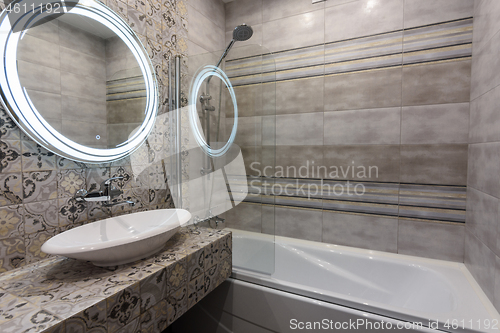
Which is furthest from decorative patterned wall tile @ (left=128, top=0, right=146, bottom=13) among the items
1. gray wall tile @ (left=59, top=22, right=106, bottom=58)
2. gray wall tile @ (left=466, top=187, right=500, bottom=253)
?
gray wall tile @ (left=466, top=187, right=500, bottom=253)

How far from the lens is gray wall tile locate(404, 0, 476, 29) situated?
1675 millimetres

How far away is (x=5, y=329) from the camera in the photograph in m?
0.67

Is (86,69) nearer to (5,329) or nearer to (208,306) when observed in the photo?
(5,329)

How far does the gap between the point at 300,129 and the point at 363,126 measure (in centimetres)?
50

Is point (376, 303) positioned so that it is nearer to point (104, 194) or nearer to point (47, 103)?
point (104, 194)

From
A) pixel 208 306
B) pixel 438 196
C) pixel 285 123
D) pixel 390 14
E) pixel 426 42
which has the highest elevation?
pixel 390 14

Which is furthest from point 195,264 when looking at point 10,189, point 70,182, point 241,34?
point 241,34

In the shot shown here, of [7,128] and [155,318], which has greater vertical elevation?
[7,128]

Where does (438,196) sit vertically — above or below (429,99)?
below

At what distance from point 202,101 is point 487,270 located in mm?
1876

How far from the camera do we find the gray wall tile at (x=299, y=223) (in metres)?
2.17

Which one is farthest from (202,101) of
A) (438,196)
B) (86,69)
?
(438,196)

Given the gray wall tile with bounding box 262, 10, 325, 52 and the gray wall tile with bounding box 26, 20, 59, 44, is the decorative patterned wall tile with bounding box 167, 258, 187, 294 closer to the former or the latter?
the gray wall tile with bounding box 26, 20, 59, 44

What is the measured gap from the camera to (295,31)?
7.13 ft
